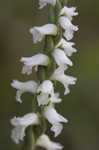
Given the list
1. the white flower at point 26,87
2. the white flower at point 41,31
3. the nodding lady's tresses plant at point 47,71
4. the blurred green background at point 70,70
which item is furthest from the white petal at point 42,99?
the blurred green background at point 70,70

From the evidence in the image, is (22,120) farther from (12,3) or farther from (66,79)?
(12,3)

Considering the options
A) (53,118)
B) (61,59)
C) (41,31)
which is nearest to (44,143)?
(53,118)

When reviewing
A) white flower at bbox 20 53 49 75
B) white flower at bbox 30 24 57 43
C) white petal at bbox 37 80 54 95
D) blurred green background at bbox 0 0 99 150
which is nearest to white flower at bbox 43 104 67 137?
white petal at bbox 37 80 54 95

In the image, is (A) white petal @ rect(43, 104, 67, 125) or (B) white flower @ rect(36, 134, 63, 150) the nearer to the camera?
(A) white petal @ rect(43, 104, 67, 125)

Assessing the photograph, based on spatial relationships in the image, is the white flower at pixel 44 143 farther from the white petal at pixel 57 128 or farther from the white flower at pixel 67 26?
the white flower at pixel 67 26

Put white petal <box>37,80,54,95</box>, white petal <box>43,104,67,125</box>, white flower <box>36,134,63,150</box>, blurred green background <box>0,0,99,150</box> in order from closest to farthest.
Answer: white petal <box>37,80,54,95</box> < white petal <box>43,104,67,125</box> < white flower <box>36,134,63,150</box> < blurred green background <box>0,0,99,150</box>

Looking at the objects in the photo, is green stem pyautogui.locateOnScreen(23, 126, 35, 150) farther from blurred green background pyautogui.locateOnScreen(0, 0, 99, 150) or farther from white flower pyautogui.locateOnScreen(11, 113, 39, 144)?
blurred green background pyautogui.locateOnScreen(0, 0, 99, 150)

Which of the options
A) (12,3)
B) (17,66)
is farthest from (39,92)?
(12,3)
